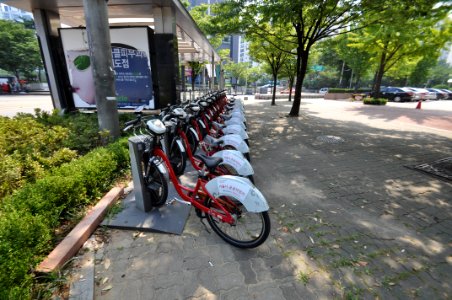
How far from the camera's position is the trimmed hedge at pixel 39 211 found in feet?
5.80

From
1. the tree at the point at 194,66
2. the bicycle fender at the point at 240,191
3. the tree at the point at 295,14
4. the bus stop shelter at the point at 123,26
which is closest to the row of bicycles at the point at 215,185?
the bicycle fender at the point at 240,191

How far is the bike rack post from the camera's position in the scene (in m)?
2.92

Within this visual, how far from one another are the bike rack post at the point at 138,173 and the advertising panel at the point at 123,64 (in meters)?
4.89

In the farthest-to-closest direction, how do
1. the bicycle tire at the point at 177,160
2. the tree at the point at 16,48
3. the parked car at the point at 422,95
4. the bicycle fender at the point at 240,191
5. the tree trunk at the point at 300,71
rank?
the tree at the point at 16,48 → the parked car at the point at 422,95 → the tree trunk at the point at 300,71 → the bicycle tire at the point at 177,160 → the bicycle fender at the point at 240,191

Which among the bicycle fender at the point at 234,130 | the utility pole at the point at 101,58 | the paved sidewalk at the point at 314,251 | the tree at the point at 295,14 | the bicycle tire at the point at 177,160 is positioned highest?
the tree at the point at 295,14

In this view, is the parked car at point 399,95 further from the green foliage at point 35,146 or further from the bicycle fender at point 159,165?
the bicycle fender at point 159,165

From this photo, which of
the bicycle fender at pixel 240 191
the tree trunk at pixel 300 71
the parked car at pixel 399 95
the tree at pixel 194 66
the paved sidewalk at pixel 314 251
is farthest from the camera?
the parked car at pixel 399 95

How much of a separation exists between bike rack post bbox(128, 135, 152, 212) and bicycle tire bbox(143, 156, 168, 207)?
72mm

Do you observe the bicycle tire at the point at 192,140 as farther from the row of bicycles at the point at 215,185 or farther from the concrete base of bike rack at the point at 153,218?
the concrete base of bike rack at the point at 153,218

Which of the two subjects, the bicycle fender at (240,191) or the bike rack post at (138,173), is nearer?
the bicycle fender at (240,191)

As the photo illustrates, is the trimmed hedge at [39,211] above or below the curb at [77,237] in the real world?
above

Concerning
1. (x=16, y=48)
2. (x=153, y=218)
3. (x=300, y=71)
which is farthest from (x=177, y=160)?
(x=16, y=48)

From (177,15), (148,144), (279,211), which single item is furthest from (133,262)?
(177,15)

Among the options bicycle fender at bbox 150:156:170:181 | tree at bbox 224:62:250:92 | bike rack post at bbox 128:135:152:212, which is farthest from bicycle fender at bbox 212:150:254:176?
tree at bbox 224:62:250:92
